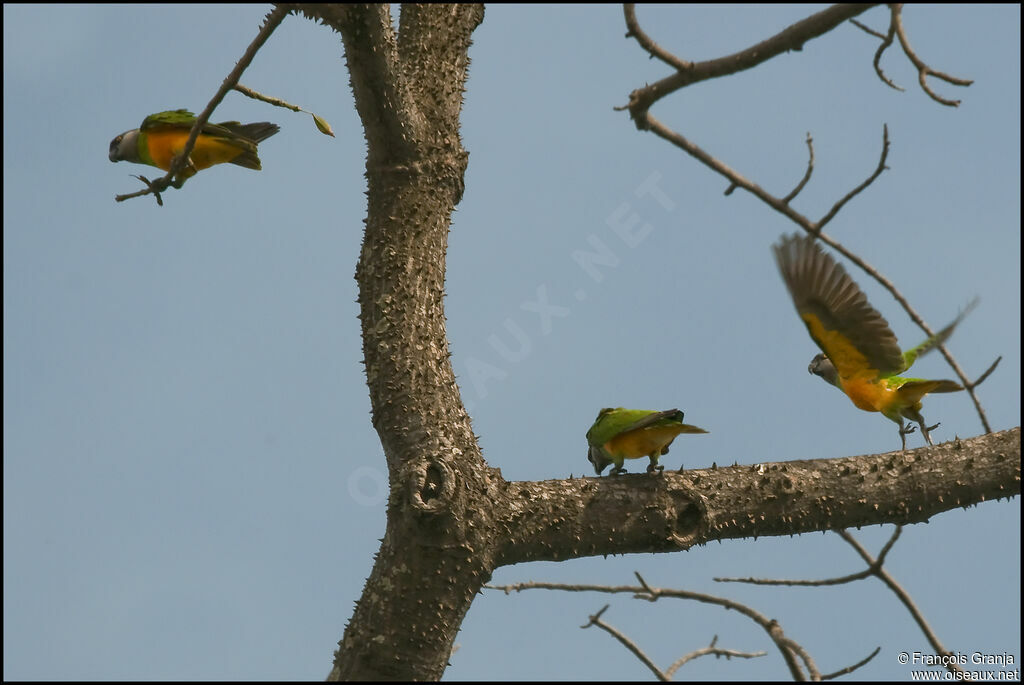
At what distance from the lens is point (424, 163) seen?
400 cm

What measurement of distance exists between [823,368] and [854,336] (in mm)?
1804

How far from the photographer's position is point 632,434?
4.52 metres

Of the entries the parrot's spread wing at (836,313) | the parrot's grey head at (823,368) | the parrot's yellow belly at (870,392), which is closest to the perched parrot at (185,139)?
the parrot's spread wing at (836,313)

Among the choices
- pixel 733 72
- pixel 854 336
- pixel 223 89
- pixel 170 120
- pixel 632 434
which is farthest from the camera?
pixel 170 120

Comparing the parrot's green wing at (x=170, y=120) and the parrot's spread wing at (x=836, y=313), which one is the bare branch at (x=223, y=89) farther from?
the parrot's green wing at (x=170, y=120)

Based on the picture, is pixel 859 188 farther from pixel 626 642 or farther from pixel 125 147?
pixel 125 147

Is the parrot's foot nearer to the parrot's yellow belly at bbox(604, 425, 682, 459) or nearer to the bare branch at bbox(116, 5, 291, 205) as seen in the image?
the parrot's yellow belly at bbox(604, 425, 682, 459)

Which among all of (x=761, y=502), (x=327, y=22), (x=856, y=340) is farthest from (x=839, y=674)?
(x=327, y=22)

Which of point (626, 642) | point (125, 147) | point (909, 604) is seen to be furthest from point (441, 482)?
point (125, 147)

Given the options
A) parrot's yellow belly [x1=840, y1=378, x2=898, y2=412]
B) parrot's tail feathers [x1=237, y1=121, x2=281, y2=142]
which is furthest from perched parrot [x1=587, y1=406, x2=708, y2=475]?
parrot's tail feathers [x1=237, y1=121, x2=281, y2=142]

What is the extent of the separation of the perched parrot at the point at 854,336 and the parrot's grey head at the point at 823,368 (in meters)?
0.82

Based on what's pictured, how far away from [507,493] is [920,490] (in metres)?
1.79

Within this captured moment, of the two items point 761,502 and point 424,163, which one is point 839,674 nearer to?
point 761,502

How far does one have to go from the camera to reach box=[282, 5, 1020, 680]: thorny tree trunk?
11.8 ft
